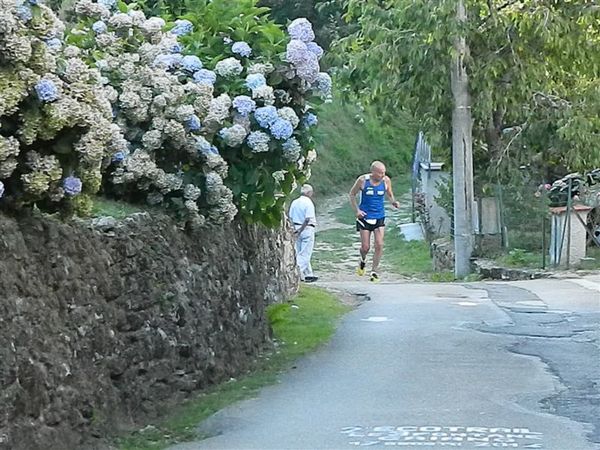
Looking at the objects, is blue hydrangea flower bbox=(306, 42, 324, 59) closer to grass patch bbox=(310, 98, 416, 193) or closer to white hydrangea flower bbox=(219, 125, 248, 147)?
white hydrangea flower bbox=(219, 125, 248, 147)

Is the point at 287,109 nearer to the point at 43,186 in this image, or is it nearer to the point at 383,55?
the point at 43,186

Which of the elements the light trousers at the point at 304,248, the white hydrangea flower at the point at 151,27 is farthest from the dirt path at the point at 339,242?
the white hydrangea flower at the point at 151,27

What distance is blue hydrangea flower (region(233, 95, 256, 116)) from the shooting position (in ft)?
31.6

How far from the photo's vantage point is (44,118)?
6398 mm

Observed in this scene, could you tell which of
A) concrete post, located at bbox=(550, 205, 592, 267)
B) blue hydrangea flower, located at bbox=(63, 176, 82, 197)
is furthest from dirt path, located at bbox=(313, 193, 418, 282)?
blue hydrangea flower, located at bbox=(63, 176, 82, 197)

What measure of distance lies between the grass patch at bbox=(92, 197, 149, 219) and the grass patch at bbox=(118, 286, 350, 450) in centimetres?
141

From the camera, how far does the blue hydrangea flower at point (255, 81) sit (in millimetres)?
9867

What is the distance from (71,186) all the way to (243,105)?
3108 mm

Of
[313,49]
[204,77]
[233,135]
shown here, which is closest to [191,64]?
[204,77]

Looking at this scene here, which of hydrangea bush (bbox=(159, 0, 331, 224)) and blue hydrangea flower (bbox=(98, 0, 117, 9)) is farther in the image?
blue hydrangea flower (bbox=(98, 0, 117, 9))

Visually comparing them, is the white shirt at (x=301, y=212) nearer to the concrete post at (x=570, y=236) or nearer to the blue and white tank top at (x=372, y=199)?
the blue and white tank top at (x=372, y=199)

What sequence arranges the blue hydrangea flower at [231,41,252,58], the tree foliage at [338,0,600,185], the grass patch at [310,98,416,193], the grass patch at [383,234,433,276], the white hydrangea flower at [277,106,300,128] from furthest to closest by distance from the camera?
the grass patch at [310,98,416,193] → the grass patch at [383,234,433,276] → the tree foliage at [338,0,600,185] → the blue hydrangea flower at [231,41,252,58] → the white hydrangea flower at [277,106,300,128]

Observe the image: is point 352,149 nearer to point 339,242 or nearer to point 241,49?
point 339,242

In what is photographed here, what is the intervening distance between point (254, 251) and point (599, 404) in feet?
12.8
